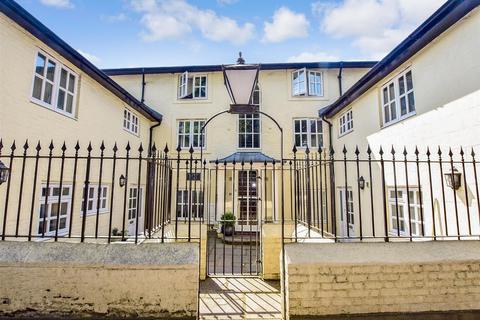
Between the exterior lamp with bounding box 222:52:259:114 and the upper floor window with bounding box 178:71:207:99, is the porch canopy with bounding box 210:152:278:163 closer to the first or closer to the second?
the upper floor window with bounding box 178:71:207:99

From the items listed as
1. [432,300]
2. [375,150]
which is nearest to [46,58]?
[432,300]

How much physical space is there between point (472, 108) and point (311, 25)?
4.33m

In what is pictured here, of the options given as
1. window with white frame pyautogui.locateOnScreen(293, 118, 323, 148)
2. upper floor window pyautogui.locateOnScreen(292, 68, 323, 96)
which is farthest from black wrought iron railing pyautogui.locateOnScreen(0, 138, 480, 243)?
upper floor window pyautogui.locateOnScreen(292, 68, 323, 96)

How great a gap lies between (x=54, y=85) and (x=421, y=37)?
8.80 metres

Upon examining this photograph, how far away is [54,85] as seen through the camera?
6.52 metres

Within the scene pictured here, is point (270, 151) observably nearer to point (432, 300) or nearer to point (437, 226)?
point (437, 226)

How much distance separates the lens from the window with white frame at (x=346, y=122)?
34.2 ft

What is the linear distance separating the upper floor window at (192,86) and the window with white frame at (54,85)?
7.08 metres

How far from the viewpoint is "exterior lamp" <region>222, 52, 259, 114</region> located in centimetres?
335

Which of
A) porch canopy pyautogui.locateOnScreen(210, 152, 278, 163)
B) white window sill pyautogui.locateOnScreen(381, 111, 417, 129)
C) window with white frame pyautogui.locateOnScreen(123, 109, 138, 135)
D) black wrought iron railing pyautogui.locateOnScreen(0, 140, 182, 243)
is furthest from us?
porch canopy pyautogui.locateOnScreen(210, 152, 278, 163)

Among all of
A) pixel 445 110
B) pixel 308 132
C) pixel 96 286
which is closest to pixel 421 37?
pixel 445 110

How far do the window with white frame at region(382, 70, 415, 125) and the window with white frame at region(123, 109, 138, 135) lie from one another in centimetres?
963

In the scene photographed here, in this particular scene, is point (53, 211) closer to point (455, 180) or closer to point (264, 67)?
point (455, 180)

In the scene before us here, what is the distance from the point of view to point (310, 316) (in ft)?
10.6
